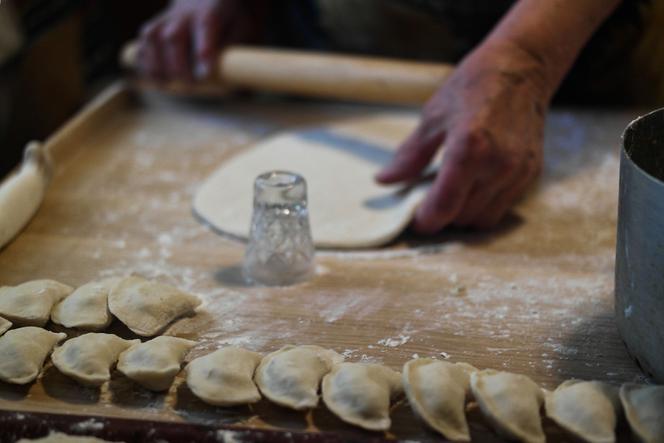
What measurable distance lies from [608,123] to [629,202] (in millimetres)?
1101

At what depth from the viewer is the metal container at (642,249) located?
0.89 meters

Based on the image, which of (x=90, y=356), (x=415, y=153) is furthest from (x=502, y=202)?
(x=90, y=356)

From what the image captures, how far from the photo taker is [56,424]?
921 millimetres

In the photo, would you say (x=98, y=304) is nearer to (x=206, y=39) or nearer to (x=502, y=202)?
(x=502, y=202)

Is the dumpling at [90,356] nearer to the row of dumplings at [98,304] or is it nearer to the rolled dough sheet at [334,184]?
the row of dumplings at [98,304]

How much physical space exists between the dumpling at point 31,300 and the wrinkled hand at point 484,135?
61 cm

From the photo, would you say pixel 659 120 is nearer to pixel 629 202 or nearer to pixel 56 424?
pixel 629 202

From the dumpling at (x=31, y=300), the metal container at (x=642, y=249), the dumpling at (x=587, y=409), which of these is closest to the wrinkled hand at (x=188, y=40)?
the dumpling at (x=31, y=300)

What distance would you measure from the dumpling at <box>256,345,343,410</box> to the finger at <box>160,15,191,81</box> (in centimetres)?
121

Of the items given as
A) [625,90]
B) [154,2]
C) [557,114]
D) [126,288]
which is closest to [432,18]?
[557,114]

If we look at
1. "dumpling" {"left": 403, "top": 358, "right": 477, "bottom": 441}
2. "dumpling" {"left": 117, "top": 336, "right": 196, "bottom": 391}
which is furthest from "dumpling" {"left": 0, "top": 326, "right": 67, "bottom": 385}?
"dumpling" {"left": 403, "top": 358, "right": 477, "bottom": 441}

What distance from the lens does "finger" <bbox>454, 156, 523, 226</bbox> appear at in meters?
1.39

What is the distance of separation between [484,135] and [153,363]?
0.68 m

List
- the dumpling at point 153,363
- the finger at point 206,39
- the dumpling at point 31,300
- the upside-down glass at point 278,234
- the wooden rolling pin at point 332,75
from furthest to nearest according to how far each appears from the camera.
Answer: the finger at point 206,39 → the wooden rolling pin at point 332,75 → the upside-down glass at point 278,234 → the dumpling at point 31,300 → the dumpling at point 153,363
